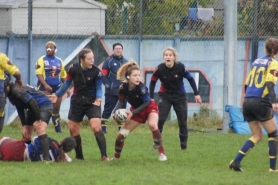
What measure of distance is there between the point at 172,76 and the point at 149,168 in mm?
3108

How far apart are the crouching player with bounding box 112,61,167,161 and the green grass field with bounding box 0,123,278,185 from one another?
38cm

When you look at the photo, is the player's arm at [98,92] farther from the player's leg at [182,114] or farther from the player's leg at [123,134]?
the player's leg at [182,114]

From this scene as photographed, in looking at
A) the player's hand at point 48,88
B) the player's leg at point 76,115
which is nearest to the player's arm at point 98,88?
the player's leg at point 76,115

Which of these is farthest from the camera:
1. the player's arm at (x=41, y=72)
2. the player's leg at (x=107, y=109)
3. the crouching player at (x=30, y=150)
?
the player's leg at (x=107, y=109)

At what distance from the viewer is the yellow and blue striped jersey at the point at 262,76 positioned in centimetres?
1115

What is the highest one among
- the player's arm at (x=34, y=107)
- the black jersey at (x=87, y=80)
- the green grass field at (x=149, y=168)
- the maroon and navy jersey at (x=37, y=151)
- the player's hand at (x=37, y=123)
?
the black jersey at (x=87, y=80)

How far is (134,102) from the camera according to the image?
41.4 feet

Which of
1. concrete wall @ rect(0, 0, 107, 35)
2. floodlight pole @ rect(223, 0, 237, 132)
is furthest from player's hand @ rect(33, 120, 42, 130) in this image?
concrete wall @ rect(0, 0, 107, 35)

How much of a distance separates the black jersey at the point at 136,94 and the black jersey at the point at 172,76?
6.15 feet

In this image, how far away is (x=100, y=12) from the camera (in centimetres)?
2086

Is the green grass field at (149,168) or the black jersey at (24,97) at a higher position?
the black jersey at (24,97)

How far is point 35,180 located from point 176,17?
11654mm

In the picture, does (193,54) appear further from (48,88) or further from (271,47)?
(271,47)

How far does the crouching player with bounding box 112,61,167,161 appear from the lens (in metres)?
12.4
